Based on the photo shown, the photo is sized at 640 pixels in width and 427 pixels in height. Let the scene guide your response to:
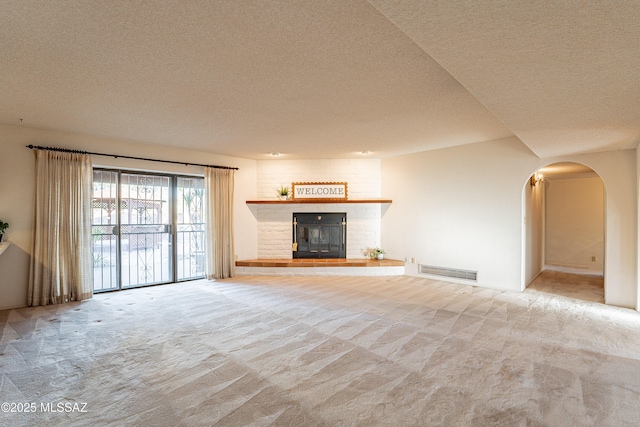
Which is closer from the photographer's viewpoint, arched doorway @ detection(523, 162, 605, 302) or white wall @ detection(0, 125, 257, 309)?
white wall @ detection(0, 125, 257, 309)

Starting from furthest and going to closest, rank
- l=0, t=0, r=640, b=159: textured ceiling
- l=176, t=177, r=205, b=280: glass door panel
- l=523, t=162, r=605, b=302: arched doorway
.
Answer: l=523, t=162, r=605, b=302: arched doorway
l=176, t=177, r=205, b=280: glass door panel
l=0, t=0, r=640, b=159: textured ceiling

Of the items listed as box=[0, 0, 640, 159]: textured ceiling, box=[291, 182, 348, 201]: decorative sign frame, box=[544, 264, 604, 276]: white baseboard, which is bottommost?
box=[544, 264, 604, 276]: white baseboard

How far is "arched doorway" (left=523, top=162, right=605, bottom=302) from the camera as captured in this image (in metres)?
6.07

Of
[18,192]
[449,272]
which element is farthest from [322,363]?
[18,192]

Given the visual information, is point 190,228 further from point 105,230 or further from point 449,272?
point 449,272

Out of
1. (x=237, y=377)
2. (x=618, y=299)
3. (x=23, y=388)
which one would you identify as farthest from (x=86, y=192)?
(x=618, y=299)

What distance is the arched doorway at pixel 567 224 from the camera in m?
6.07

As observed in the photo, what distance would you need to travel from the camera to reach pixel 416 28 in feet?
4.61

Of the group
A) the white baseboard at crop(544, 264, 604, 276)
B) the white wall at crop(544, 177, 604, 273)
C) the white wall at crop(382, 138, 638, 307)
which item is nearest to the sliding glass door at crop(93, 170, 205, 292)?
the white wall at crop(382, 138, 638, 307)

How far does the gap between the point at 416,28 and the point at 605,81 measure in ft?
5.09

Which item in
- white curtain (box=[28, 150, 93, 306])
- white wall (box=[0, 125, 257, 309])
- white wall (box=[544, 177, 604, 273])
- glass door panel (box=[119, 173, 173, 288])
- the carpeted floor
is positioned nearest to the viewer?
the carpeted floor

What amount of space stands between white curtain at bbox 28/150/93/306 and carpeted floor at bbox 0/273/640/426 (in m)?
0.35

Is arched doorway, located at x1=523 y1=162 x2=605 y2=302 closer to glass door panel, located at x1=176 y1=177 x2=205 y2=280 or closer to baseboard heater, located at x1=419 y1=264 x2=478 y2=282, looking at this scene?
baseboard heater, located at x1=419 y1=264 x2=478 y2=282

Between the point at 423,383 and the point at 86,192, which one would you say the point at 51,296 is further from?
the point at 423,383
